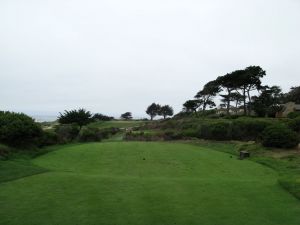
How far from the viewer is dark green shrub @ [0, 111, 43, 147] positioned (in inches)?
795

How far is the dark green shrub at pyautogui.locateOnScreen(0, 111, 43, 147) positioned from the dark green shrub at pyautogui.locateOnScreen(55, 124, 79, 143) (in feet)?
14.0

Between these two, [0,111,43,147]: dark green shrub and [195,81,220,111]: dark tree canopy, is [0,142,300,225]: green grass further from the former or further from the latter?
[195,81,220,111]: dark tree canopy

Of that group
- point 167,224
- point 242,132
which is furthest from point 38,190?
point 242,132

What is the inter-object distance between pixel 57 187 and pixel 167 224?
422 cm

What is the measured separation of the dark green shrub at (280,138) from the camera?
2117 centimetres

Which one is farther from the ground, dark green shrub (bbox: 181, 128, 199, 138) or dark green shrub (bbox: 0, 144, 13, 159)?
dark green shrub (bbox: 181, 128, 199, 138)

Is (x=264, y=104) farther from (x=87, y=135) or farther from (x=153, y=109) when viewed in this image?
(x=153, y=109)

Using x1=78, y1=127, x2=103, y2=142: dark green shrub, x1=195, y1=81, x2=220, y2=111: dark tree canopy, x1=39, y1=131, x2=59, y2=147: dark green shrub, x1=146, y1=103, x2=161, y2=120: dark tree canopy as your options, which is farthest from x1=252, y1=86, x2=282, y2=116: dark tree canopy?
x1=146, y1=103, x2=161, y2=120: dark tree canopy

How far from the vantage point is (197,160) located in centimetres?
1739

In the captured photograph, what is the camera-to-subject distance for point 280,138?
70.0ft

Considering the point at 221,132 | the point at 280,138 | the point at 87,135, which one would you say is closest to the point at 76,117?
the point at 87,135

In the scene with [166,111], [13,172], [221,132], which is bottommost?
[13,172]

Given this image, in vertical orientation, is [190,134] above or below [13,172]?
above

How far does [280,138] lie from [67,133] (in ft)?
51.2
